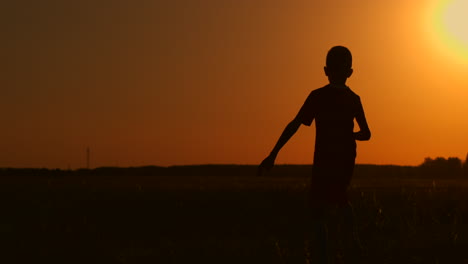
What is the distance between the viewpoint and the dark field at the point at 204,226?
9.97 m

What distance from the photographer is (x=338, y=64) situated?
7926 millimetres

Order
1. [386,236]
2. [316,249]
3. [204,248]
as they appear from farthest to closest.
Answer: [386,236], [204,248], [316,249]

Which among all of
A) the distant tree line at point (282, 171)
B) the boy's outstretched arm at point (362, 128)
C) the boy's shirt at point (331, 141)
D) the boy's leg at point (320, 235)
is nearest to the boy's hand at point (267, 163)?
the boy's shirt at point (331, 141)

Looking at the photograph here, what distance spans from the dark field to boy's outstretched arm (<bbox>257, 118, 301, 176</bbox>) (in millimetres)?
1848

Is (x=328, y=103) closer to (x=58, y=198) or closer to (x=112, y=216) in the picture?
(x=112, y=216)

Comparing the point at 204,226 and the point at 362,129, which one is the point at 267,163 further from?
the point at 204,226

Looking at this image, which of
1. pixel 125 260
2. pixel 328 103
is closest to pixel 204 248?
pixel 125 260

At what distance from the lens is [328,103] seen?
7.80 meters

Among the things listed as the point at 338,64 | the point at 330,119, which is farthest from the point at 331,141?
the point at 338,64

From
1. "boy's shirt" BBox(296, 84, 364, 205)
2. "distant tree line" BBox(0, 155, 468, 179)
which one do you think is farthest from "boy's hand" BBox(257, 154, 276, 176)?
"distant tree line" BBox(0, 155, 468, 179)

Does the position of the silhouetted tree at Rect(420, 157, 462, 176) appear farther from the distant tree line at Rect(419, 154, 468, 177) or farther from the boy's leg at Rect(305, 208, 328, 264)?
the boy's leg at Rect(305, 208, 328, 264)

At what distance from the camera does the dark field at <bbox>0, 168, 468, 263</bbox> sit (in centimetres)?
997

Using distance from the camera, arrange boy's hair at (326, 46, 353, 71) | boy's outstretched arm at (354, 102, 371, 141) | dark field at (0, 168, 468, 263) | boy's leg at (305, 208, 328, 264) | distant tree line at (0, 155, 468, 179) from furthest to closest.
→ distant tree line at (0, 155, 468, 179) < dark field at (0, 168, 468, 263) < boy's outstretched arm at (354, 102, 371, 141) < boy's hair at (326, 46, 353, 71) < boy's leg at (305, 208, 328, 264)

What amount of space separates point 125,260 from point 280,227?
17.5ft
